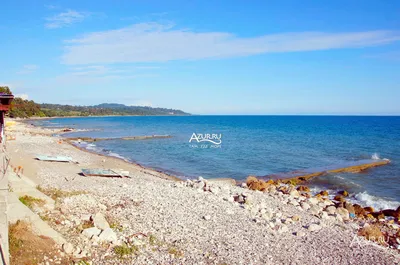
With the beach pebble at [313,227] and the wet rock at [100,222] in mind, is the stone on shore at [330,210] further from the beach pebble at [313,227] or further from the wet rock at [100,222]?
the wet rock at [100,222]

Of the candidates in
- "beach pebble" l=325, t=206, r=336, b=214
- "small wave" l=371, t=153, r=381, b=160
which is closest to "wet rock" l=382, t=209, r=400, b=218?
"beach pebble" l=325, t=206, r=336, b=214

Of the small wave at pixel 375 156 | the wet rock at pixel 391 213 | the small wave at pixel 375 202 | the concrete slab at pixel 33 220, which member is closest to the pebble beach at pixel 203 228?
the concrete slab at pixel 33 220

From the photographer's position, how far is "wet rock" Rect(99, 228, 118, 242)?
408 inches

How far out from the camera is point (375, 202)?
20.5m

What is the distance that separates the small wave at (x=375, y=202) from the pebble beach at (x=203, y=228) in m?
2.87

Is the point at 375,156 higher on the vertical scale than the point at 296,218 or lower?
lower

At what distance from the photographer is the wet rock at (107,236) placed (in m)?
10.4

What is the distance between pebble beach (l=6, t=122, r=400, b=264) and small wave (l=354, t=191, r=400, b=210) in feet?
9.41

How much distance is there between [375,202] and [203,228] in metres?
13.8

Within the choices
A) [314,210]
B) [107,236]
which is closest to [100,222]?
[107,236]

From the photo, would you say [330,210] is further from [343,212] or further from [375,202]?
[375,202]

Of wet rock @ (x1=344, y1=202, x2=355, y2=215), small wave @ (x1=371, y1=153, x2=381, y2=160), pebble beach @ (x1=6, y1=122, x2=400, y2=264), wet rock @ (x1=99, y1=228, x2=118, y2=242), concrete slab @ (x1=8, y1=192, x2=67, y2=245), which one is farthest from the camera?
small wave @ (x1=371, y1=153, x2=381, y2=160)

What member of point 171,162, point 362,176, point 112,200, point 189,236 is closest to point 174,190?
point 112,200

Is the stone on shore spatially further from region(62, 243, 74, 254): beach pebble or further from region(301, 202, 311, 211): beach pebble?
region(62, 243, 74, 254): beach pebble
